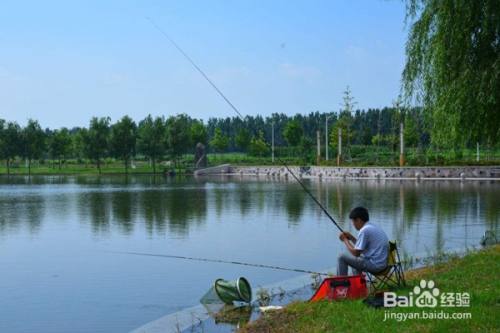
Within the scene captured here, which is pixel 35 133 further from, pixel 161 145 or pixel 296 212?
pixel 296 212

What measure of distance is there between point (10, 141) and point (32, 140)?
2.33 m

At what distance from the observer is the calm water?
10.7 meters

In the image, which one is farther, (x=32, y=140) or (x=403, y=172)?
(x=32, y=140)

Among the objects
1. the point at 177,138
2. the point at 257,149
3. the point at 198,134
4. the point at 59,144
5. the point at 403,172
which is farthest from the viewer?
the point at 257,149

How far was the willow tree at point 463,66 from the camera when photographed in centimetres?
1241

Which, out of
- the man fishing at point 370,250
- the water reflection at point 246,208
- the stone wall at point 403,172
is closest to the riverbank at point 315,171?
the stone wall at point 403,172

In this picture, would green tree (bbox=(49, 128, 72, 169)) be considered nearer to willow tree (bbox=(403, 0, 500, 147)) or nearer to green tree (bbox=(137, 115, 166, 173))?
green tree (bbox=(137, 115, 166, 173))

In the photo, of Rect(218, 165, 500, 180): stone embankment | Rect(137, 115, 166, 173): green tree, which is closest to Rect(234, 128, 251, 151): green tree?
Rect(137, 115, 166, 173): green tree

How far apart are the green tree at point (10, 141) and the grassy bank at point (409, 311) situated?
69464mm

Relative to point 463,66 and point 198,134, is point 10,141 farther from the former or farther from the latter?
point 463,66

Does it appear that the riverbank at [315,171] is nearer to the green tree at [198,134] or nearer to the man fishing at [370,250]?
the green tree at [198,134]

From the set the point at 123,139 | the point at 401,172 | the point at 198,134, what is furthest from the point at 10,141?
the point at 401,172

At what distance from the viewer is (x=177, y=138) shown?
75.8m

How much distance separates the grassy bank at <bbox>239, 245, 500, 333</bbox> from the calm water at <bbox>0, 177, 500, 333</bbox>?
2639 mm
